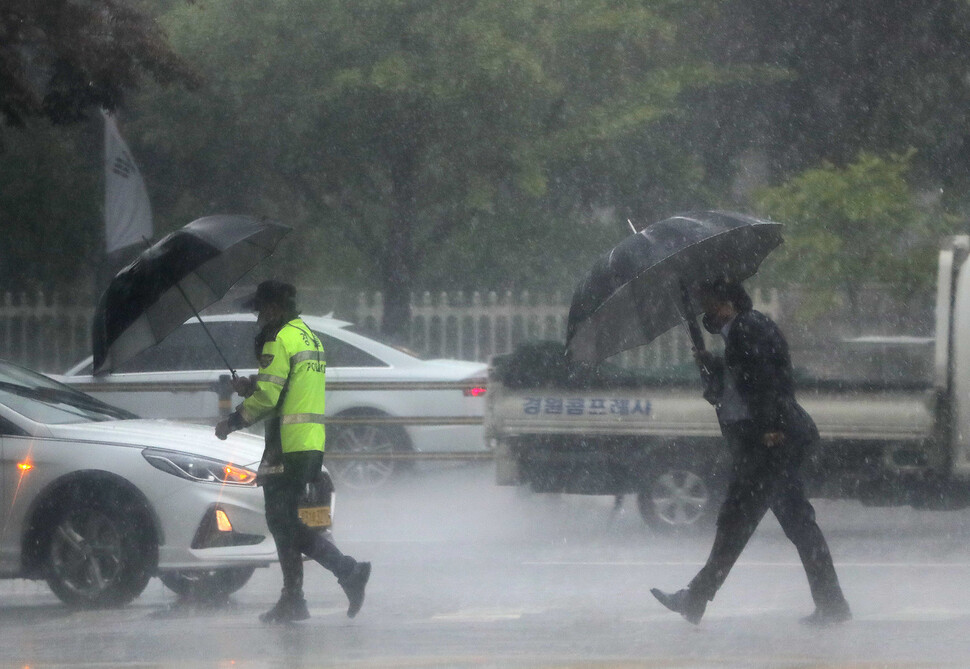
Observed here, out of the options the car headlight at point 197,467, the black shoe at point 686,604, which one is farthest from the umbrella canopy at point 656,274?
the car headlight at point 197,467

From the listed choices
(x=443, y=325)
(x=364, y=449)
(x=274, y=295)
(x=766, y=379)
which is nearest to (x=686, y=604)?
(x=766, y=379)

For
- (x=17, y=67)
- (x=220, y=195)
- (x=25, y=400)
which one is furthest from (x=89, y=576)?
(x=220, y=195)

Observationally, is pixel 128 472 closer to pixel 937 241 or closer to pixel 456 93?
pixel 456 93

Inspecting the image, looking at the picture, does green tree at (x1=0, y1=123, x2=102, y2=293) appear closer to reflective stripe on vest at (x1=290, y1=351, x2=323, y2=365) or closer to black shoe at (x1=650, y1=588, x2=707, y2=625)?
reflective stripe on vest at (x1=290, y1=351, x2=323, y2=365)

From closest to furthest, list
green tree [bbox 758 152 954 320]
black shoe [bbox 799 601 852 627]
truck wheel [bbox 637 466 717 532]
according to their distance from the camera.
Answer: black shoe [bbox 799 601 852 627] → truck wheel [bbox 637 466 717 532] → green tree [bbox 758 152 954 320]

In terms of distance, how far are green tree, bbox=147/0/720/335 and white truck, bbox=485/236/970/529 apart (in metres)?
7.53

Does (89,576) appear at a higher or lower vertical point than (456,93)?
lower

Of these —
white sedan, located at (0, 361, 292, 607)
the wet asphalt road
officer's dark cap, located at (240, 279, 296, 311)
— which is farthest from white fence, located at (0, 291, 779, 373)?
officer's dark cap, located at (240, 279, 296, 311)

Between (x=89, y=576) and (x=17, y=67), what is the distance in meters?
5.64

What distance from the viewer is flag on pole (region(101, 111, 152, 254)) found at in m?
15.2

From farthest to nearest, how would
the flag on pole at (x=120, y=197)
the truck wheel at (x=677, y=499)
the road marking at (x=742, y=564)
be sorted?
the flag on pole at (x=120, y=197), the truck wheel at (x=677, y=499), the road marking at (x=742, y=564)

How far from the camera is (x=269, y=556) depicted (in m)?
7.67

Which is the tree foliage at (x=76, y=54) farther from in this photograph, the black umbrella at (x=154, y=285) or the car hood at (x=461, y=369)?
the black umbrella at (x=154, y=285)

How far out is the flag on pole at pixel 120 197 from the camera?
15.2 meters
